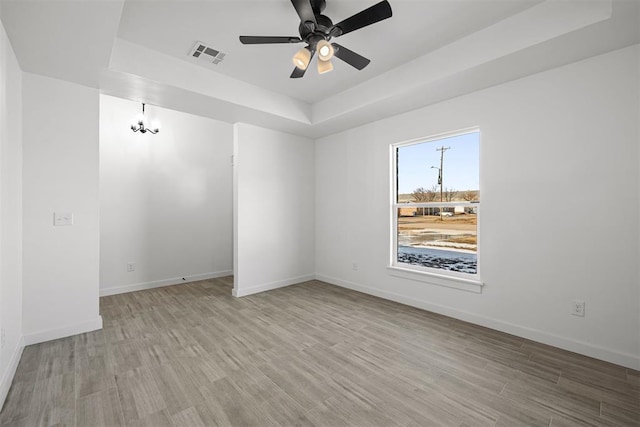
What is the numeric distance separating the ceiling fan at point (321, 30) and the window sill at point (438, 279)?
8.15 ft

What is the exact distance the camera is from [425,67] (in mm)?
2938

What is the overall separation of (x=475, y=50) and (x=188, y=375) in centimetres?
360

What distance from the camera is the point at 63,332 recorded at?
2.79m

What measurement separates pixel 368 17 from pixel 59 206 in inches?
127

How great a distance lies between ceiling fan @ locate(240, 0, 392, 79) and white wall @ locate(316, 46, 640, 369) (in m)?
1.66

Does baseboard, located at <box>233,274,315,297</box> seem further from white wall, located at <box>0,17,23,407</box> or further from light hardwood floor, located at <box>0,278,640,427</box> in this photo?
white wall, located at <box>0,17,23,407</box>

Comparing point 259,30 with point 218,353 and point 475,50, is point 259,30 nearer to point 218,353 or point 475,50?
point 475,50

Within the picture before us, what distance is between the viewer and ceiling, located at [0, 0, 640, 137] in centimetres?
204

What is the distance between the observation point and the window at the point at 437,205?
3.29m

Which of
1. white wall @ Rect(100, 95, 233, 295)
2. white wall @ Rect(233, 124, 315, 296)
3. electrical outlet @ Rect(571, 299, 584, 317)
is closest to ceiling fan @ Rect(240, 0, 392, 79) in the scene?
white wall @ Rect(233, 124, 315, 296)

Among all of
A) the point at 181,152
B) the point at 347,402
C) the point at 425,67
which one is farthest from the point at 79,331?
the point at 425,67

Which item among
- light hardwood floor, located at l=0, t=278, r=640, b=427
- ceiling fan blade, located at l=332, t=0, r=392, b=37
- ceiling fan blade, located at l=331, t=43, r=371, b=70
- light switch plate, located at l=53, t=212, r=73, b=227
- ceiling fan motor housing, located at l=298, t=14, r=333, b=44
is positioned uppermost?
ceiling fan motor housing, located at l=298, t=14, r=333, b=44

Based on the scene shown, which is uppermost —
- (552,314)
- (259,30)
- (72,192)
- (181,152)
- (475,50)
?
(259,30)

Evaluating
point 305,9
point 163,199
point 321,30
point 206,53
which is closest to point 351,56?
point 321,30
